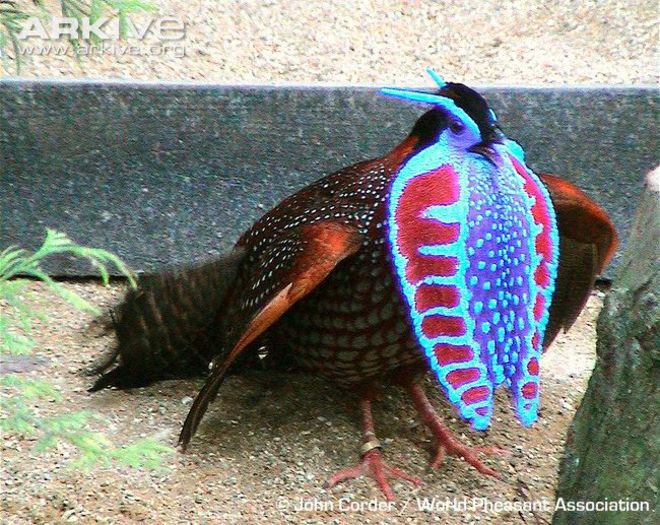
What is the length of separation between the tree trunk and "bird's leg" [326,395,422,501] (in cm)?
41

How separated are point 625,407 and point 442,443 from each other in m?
0.68

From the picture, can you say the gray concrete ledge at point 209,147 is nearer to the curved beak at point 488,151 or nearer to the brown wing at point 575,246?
the brown wing at point 575,246

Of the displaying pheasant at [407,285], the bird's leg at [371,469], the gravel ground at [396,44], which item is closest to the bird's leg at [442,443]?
the displaying pheasant at [407,285]

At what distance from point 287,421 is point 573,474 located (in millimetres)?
784

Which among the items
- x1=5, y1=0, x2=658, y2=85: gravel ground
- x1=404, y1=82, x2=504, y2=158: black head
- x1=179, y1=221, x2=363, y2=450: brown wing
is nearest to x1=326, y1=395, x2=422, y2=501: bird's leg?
x1=179, y1=221, x2=363, y2=450: brown wing

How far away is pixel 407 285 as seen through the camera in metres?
1.78

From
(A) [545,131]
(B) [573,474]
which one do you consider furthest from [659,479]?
(A) [545,131]

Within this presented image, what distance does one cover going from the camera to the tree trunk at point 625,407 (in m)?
1.60

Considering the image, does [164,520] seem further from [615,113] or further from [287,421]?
[615,113]

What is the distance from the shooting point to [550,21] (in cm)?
369

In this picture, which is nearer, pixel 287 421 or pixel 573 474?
pixel 573 474

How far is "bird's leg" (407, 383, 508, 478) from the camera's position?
223cm

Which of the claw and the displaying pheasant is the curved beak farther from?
the claw

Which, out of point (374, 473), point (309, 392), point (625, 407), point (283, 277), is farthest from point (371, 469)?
point (625, 407)
